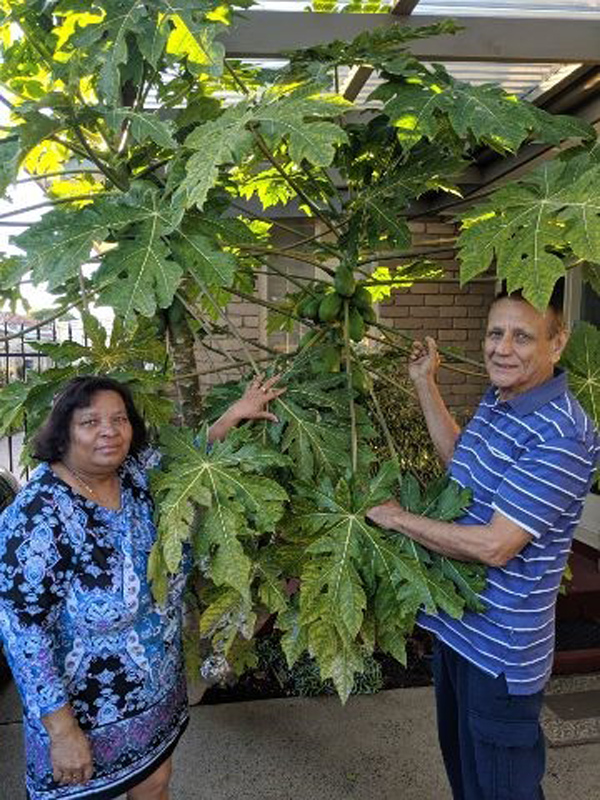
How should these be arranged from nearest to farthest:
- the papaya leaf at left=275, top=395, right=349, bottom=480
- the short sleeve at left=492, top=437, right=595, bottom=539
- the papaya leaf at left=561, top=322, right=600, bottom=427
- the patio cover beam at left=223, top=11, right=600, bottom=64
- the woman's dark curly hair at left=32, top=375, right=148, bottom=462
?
1. the short sleeve at left=492, top=437, right=595, bottom=539
2. the woman's dark curly hair at left=32, top=375, right=148, bottom=462
3. the papaya leaf at left=275, top=395, right=349, bottom=480
4. the papaya leaf at left=561, top=322, right=600, bottom=427
5. the patio cover beam at left=223, top=11, right=600, bottom=64

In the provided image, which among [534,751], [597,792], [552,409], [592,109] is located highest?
[592,109]

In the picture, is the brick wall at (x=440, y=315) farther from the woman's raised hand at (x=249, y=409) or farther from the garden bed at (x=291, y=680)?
the woman's raised hand at (x=249, y=409)

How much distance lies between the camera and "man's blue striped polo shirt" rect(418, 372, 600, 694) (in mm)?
1878

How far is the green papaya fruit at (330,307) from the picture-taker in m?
2.63

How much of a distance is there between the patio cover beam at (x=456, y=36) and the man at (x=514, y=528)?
6.77ft

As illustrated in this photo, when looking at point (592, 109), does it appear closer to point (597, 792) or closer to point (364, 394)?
point (364, 394)

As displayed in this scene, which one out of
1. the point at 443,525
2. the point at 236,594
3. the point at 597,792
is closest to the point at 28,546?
the point at 236,594

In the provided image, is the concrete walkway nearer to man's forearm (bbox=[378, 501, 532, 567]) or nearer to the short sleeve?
man's forearm (bbox=[378, 501, 532, 567])

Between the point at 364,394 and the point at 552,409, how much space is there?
32.6 inches

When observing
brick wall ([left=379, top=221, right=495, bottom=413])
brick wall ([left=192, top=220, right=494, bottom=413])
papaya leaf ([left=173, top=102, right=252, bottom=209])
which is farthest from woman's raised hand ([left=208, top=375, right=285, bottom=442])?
brick wall ([left=379, top=221, right=495, bottom=413])

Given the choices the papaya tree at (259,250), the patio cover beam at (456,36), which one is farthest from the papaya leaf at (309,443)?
the patio cover beam at (456,36)

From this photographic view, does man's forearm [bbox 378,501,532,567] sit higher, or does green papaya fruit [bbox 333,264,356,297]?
green papaya fruit [bbox 333,264,356,297]

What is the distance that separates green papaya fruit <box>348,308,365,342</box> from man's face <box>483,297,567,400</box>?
668mm

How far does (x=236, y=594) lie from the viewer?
2066 mm
